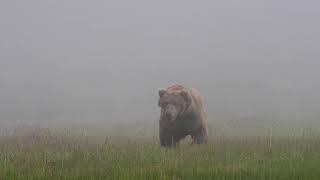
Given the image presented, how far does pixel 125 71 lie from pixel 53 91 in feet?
55.3

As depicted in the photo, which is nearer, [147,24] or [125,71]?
[125,71]

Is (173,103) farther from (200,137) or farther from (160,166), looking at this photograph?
(160,166)

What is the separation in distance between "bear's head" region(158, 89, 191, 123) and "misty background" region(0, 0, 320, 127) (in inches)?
511

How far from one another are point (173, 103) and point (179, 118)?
1.96 feet

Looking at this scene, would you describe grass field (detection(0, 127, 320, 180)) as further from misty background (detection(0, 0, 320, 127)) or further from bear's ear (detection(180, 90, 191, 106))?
misty background (detection(0, 0, 320, 127))

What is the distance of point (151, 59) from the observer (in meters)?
79.6

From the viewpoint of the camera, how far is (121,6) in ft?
429

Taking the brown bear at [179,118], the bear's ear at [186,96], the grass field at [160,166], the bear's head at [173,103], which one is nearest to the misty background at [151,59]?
the brown bear at [179,118]

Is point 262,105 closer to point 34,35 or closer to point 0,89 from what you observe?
point 0,89

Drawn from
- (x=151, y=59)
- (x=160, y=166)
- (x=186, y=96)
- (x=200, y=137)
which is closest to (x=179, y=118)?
(x=186, y=96)

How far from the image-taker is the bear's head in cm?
1352

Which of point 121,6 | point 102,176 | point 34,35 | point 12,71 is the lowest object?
point 102,176

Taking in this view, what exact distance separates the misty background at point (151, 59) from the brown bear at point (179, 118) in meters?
12.5

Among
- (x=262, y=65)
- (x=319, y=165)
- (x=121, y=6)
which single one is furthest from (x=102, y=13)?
(x=319, y=165)
